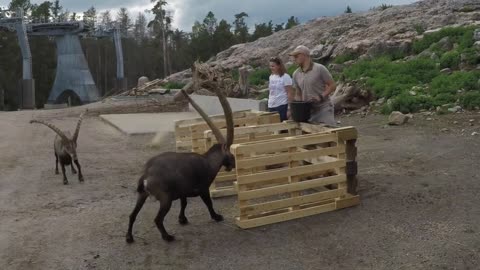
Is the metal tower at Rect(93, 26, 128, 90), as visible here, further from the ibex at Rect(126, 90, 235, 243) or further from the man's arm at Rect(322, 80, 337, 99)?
the ibex at Rect(126, 90, 235, 243)

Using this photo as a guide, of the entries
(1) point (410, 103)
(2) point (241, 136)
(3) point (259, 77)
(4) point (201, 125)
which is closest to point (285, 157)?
(2) point (241, 136)

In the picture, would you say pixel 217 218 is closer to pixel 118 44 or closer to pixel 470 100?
pixel 470 100

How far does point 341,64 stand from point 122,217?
16.5 metres

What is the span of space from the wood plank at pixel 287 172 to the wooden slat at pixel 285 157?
11 centimetres

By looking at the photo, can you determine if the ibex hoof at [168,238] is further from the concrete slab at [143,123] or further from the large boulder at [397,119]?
the concrete slab at [143,123]

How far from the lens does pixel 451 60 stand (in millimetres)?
16609

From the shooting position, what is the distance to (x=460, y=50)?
1691cm

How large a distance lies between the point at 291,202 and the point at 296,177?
0.97 ft

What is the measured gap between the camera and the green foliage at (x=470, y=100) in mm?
13016

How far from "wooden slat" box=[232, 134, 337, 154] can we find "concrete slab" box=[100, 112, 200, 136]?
8.56 meters

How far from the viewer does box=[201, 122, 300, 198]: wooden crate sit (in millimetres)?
7746

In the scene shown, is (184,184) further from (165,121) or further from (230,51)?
(230,51)

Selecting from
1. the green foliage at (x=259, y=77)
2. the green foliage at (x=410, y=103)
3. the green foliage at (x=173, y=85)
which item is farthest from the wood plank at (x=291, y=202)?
the green foliage at (x=173, y=85)

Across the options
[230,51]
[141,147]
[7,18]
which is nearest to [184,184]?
[141,147]
